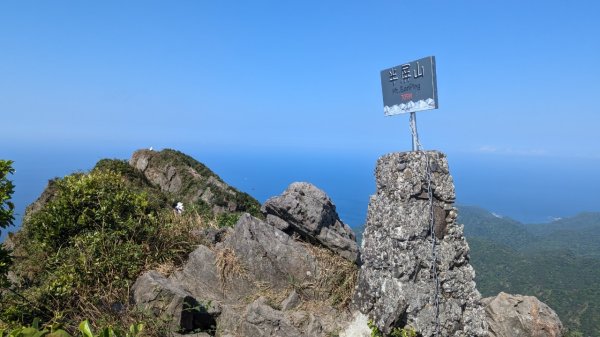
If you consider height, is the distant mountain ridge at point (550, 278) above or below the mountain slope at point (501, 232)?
above

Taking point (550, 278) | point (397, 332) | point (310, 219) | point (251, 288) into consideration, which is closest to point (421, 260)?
point (397, 332)

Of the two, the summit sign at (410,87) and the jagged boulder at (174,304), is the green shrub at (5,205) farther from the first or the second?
the summit sign at (410,87)

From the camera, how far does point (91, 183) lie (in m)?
9.73

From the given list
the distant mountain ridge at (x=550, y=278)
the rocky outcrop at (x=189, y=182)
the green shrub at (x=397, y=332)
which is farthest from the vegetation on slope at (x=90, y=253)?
the distant mountain ridge at (x=550, y=278)

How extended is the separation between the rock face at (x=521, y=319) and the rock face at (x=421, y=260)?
10.6 ft

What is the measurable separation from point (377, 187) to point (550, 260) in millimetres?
103003

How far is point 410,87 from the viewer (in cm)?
714

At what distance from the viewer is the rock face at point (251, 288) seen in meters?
7.45

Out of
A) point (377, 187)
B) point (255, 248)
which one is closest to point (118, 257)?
point (255, 248)

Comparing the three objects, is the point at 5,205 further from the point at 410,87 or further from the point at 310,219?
the point at 410,87

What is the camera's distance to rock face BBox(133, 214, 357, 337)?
24.5 feet

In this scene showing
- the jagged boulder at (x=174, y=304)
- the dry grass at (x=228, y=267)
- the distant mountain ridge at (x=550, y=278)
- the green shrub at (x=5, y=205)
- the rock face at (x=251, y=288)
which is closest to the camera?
the green shrub at (x=5, y=205)

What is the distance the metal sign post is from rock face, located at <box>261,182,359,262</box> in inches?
137

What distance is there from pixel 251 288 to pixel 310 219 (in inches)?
85.3
